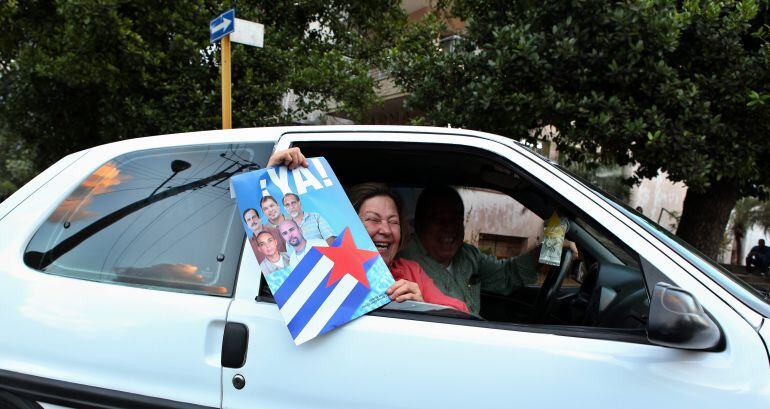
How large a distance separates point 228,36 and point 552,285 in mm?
2788

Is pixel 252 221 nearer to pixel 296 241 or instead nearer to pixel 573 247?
pixel 296 241

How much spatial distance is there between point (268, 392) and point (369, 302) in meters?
0.41

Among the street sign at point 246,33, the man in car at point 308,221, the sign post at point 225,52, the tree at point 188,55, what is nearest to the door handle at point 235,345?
the man in car at point 308,221

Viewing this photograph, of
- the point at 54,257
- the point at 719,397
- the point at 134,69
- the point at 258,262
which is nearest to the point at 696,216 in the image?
the point at 719,397

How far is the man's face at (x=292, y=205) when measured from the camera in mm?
1688

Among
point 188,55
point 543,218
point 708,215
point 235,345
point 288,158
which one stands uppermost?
point 188,55

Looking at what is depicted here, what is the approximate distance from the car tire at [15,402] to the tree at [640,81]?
4118mm

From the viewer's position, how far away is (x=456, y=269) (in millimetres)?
2670

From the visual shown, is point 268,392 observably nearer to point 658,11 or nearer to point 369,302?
point 369,302

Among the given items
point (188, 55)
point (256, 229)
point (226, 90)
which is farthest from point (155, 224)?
point (188, 55)

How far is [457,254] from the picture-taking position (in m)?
2.76

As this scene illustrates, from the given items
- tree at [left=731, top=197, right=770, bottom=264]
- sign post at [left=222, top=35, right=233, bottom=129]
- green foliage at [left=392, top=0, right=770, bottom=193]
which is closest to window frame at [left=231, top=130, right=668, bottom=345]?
sign post at [left=222, top=35, right=233, bottom=129]

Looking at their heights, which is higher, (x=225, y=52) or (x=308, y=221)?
(x=225, y=52)

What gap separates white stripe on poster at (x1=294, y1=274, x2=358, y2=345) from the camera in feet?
4.97
